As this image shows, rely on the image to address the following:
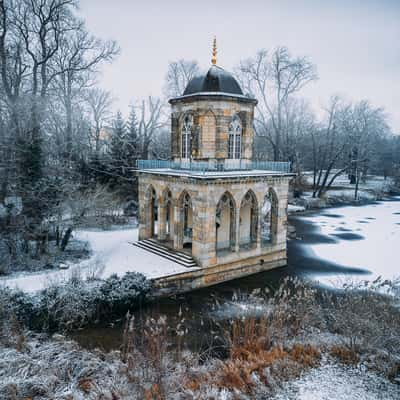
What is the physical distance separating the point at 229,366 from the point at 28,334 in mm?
5181

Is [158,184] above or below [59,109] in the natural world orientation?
below

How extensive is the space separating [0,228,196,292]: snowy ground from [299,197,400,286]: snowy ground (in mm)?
6885

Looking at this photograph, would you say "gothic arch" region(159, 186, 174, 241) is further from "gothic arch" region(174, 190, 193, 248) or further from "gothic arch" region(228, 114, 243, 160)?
"gothic arch" region(228, 114, 243, 160)

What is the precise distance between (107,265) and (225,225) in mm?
5416

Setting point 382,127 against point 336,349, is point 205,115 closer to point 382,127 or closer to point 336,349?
point 336,349

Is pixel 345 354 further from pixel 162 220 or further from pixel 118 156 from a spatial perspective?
pixel 118 156

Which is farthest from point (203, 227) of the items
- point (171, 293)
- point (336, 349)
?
point (336, 349)

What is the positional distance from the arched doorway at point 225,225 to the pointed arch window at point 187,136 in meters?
2.73

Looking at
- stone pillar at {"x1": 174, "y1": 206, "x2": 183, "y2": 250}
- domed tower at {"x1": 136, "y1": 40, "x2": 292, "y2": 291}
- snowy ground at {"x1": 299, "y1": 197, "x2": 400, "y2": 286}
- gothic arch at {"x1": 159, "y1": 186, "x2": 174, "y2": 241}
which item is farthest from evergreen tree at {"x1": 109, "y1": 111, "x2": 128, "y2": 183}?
snowy ground at {"x1": 299, "y1": 197, "x2": 400, "y2": 286}

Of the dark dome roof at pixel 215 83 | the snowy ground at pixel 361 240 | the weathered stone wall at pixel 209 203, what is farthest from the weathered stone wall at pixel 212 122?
the snowy ground at pixel 361 240

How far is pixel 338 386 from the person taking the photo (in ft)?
21.8

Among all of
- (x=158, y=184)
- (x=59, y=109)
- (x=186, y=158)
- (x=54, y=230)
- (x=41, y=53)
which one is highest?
(x=41, y=53)

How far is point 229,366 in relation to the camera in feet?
22.4

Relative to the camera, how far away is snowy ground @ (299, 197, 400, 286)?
15.3m
